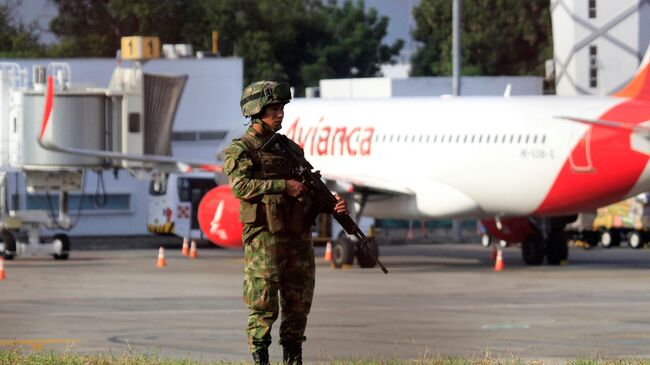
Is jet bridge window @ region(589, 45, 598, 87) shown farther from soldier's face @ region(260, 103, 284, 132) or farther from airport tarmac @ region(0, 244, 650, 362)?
soldier's face @ region(260, 103, 284, 132)

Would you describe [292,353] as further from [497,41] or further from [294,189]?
[497,41]

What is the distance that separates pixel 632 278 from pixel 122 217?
1015 inches

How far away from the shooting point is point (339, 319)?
2225 centimetres

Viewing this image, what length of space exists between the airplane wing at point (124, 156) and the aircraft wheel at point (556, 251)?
7042 mm

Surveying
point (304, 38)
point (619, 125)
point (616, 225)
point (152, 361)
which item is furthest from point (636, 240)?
point (304, 38)

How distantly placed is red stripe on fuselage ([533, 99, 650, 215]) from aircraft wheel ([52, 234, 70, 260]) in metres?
11.7

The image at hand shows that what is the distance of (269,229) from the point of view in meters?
13.4

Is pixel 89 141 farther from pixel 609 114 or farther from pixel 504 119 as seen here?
pixel 609 114

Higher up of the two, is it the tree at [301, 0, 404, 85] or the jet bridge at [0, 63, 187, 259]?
the tree at [301, 0, 404, 85]

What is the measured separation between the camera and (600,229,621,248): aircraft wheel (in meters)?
47.3

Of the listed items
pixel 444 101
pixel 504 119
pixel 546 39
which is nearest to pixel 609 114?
pixel 504 119

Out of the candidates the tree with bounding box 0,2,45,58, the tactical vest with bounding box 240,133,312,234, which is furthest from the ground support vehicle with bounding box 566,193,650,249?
the tree with bounding box 0,2,45,58

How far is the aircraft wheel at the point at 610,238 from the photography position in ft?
155

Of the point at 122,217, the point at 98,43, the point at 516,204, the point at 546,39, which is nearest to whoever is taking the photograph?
the point at 516,204
